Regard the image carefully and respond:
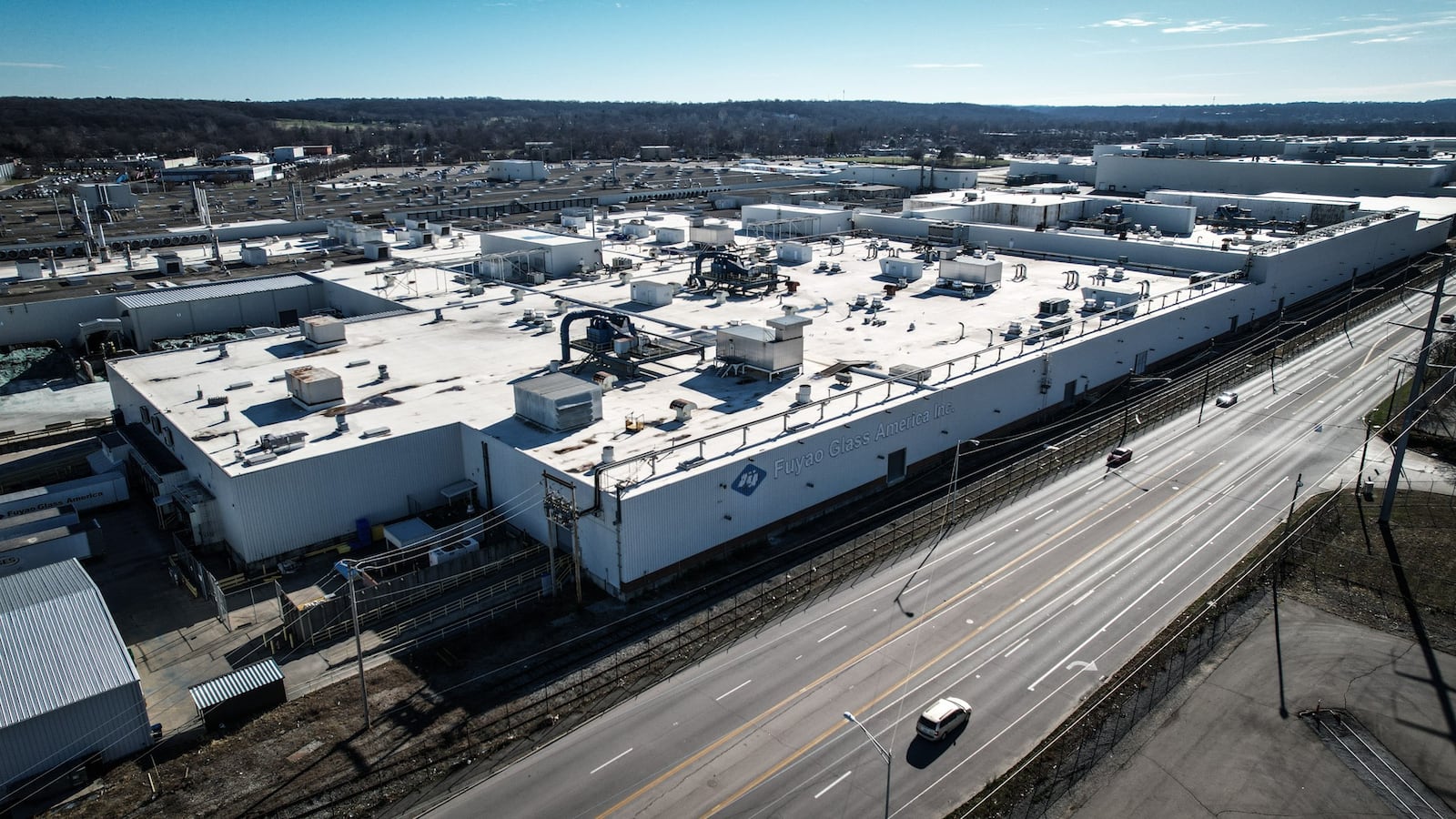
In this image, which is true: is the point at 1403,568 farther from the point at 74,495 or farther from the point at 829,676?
the point at 74,495

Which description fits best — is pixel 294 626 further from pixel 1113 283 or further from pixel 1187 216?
pixel 1187 216

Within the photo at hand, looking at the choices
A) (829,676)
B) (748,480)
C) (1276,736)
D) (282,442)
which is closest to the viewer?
(1276,736)

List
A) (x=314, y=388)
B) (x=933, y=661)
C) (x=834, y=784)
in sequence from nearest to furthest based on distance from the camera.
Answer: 1. (x=834, y=784)
2. (x=933, y=661)
3. (x=314, y=388)

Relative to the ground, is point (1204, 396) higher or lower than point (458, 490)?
lower

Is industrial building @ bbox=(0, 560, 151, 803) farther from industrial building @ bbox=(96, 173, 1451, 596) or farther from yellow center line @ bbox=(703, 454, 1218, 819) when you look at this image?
yellow center line @ bbox=(703, 454, 1218, 819)

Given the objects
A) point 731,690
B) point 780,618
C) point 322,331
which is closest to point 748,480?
point 780,618
